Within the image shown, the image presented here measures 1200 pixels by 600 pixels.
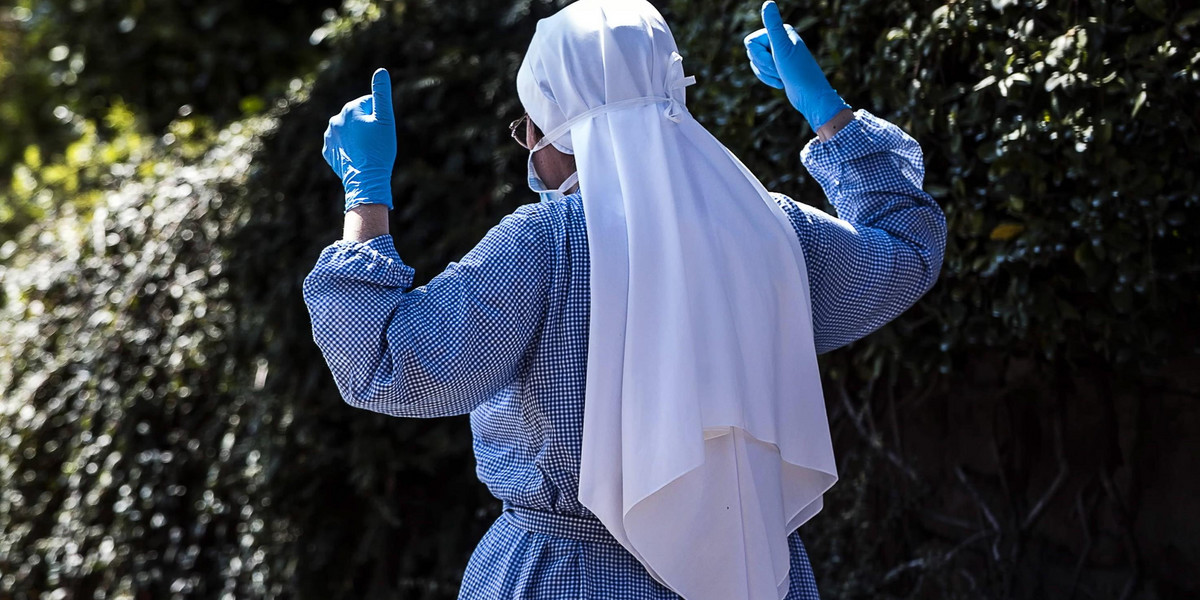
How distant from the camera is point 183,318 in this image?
12.6 ft

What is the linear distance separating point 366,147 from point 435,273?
61.8 inches

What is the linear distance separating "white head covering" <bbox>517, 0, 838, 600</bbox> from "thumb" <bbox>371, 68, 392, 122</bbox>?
0.75 ft

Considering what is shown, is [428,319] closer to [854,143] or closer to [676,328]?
[676,328]

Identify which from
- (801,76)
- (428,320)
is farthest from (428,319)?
(801,76)

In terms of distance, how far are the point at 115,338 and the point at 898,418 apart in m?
2.67

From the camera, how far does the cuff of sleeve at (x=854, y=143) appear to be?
6.21 feet

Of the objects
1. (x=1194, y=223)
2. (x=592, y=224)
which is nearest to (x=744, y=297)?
(x=592, y=224)

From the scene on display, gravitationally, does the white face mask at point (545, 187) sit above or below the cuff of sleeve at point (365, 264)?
above

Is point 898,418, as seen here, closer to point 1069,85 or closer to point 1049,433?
point 1049,433

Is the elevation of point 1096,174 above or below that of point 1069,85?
below

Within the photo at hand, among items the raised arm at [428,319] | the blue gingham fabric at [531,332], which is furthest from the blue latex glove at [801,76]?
the raised arm at [428,319]

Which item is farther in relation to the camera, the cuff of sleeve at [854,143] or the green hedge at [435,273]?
the green hedge at [435,273]

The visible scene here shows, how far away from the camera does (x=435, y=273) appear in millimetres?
3240

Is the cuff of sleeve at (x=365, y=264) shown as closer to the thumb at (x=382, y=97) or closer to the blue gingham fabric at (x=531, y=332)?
the blue gingham fabric at (x=531, y=332)
